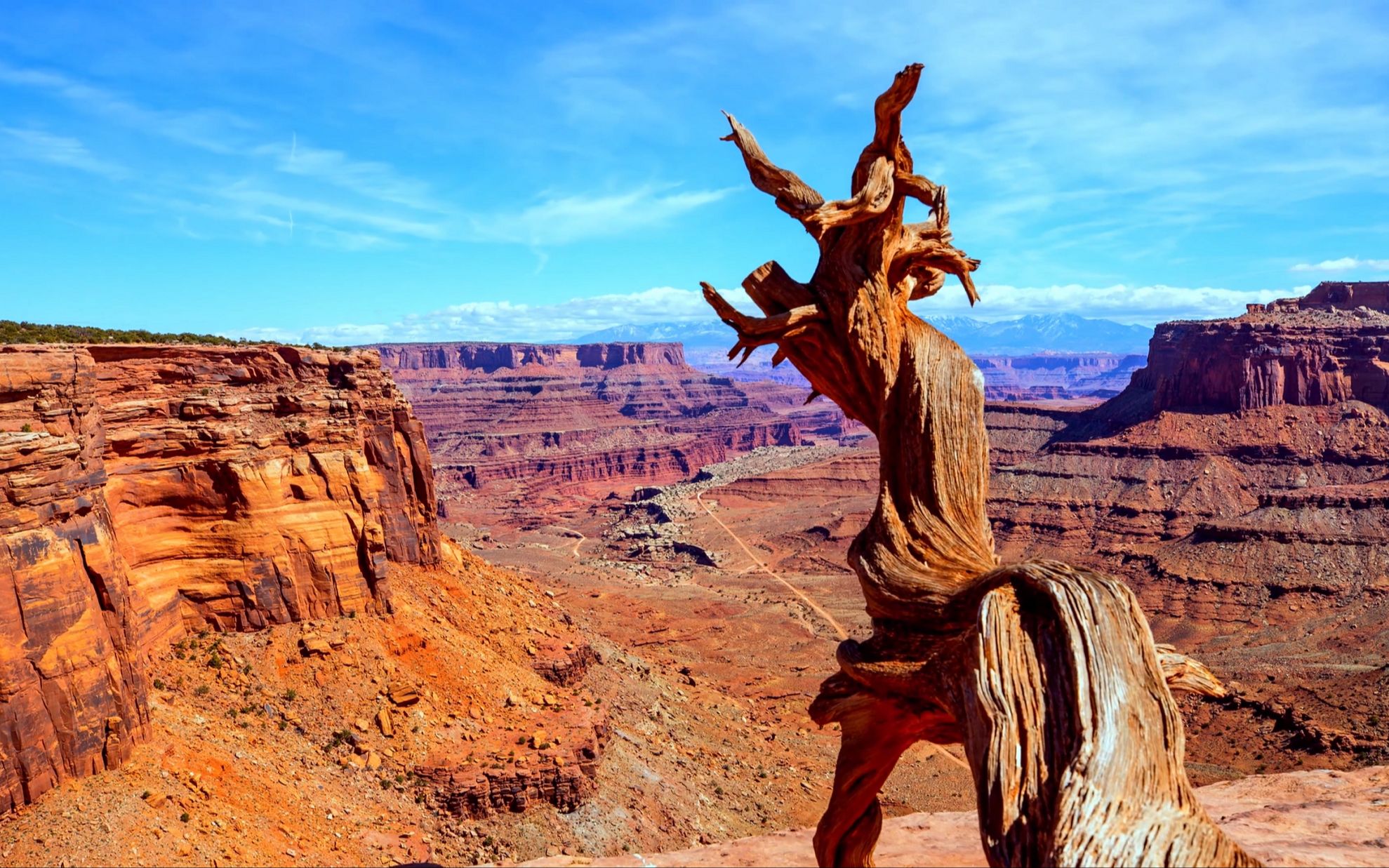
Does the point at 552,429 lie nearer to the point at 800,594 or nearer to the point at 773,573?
the point at 773,573

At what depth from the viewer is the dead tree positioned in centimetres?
426

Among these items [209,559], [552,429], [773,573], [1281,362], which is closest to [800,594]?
[773,573]

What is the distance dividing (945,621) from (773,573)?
72.7 m

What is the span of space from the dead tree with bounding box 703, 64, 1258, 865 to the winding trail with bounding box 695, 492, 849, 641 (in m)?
36.3

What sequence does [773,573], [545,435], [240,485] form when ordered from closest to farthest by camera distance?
[240,485] < [773,573] < [545,435]

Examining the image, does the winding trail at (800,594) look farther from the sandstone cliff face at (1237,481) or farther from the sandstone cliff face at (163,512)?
the sandstone cliff face at (1237,481)

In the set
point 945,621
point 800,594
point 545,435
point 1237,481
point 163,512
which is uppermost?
point 945,621

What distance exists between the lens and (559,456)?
143 m

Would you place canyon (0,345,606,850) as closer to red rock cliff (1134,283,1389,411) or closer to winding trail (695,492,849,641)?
winding trail (695,492,849,641)

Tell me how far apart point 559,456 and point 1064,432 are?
2856 inches

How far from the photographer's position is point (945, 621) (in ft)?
19.9

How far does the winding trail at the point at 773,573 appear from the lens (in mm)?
60069

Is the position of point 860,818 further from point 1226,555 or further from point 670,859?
point 1226,555

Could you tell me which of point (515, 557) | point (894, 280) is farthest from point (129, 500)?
point (515, 557)
